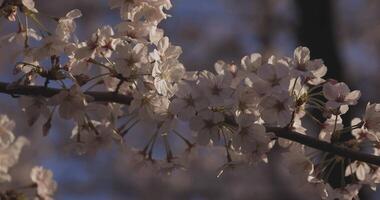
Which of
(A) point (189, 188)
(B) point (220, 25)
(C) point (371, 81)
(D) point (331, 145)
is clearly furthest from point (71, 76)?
(B) point (220, 25)

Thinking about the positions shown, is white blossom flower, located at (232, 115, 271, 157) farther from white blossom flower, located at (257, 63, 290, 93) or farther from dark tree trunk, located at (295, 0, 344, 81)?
dark tree trunk, located at (295, 0, 344, 81)

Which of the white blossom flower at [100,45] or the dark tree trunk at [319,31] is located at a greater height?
the white blossom flower at [100,45]

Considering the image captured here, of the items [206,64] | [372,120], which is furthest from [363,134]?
[206,64]

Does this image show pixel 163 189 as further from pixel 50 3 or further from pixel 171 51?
pixel 171 51

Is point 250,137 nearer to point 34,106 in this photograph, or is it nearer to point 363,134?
point 363,134

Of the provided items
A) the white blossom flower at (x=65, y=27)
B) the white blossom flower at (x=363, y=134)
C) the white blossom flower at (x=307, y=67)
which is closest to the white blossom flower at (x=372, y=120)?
the white blossom flower at (x=363, y=134)

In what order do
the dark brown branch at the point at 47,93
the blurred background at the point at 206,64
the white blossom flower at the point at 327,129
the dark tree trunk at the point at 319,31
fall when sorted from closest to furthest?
the dark brown branch at the point at 47,93, the white blossom flower at the point at 327,129, the dark tree trunk at the point at 319,31, the blurred background at the point at 206,64

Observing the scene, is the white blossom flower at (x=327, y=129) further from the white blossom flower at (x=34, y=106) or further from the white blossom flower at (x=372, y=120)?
the white blossom flower at (x=34, y=106)
